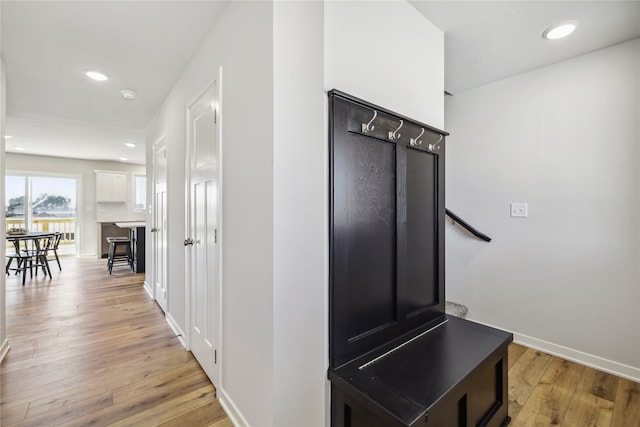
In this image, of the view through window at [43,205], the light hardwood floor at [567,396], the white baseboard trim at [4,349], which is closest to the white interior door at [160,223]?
the white baseboard trim at [4,349]

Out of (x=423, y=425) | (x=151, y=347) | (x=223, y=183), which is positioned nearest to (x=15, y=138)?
(x=151, y=347)

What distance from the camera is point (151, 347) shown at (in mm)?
2361

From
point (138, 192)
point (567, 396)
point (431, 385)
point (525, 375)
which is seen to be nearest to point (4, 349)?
point (431, 385)

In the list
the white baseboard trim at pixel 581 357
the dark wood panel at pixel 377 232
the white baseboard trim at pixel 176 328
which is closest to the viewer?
the dark wood panel at pixel 377 232

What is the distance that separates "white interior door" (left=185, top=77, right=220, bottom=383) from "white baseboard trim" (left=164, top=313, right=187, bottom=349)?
0.15 meters

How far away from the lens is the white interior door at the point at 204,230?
181 cm

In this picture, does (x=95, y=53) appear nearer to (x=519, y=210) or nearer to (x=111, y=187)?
(x=519, y=210)

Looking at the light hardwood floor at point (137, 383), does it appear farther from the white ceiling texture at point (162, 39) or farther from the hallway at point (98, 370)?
the white ceiling texture at point (162, 39)

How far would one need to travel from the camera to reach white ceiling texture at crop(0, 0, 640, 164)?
5.49 ft

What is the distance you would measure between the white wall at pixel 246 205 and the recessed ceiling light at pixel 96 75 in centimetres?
129

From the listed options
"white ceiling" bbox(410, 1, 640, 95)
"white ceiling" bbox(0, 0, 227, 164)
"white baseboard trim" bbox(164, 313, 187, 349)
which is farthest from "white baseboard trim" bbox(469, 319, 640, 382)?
"white ceiling" bbox(0, 0, 227, 164)

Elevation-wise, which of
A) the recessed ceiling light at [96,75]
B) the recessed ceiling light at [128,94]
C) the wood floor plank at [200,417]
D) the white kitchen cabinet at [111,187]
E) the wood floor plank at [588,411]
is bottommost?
the wood floor plank at [588,411]

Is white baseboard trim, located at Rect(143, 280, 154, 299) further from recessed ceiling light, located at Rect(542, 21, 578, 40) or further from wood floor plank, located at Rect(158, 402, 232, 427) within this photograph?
recessed ceiling light, located at Rect(542, 21, 578, 40)

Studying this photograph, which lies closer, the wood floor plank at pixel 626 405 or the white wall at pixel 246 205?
the white wall at pixel 246 205
